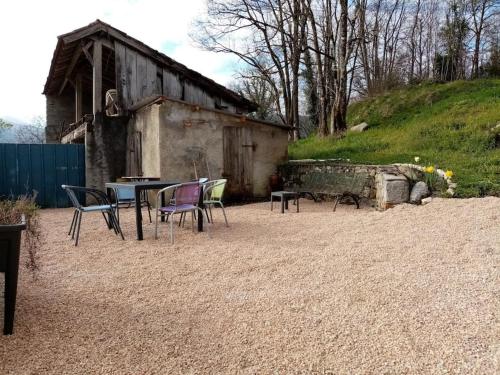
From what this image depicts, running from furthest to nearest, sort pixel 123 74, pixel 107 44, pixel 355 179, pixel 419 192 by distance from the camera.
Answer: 1. pixel 123 74
2. pixel 107 44
3. pixel 355 179
4. pixel 419 192

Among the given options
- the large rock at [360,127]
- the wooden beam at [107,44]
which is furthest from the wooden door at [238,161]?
the large rock at [360,127]

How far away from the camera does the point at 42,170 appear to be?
376 inches

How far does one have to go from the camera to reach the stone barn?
8.71 m

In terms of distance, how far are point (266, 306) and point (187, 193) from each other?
2655 millimetres

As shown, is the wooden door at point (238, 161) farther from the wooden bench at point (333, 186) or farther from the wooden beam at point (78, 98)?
the wooden beam at point (78, 98)

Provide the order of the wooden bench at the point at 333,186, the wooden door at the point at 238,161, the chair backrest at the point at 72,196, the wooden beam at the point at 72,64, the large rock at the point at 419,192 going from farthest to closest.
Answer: the wooden beam at the point at 72,64
the wooden door at the point at 238,161
the wooden bench at the point at 333,186
the large rock at the point at 419,192
the chair backrest at the point at 72,196

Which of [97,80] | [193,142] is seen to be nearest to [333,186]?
[193,142]

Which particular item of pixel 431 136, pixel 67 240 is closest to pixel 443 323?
pixel 67 240

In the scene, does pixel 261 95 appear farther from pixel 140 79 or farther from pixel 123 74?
pixel 123 74

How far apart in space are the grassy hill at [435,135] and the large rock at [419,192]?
55 centimetres

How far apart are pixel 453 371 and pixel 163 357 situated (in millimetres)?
1532

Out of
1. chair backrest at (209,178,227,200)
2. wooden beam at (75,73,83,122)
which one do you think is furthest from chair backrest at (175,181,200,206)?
wooden beam at (75,73,83,122)

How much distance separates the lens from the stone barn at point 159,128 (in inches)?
343

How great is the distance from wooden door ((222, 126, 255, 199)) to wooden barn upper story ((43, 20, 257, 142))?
62.4 inches
